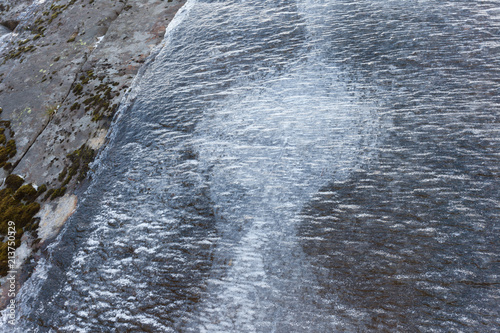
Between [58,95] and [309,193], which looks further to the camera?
[58,95]

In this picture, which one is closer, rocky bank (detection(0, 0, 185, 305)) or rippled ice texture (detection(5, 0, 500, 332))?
rippled ice texture (detection(5, 0, 500, 332))

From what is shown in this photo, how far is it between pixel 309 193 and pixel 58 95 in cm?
491

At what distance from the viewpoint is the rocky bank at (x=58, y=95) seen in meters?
4.22

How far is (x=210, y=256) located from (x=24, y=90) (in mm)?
5336

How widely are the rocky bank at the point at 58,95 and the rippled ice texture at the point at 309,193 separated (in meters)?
0.53

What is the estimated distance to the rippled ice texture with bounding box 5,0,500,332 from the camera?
2.54 m

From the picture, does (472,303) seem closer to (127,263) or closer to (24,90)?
(127,263)

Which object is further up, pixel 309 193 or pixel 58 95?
pixel 58 95

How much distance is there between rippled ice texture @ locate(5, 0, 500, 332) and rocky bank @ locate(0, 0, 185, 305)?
1.73ft

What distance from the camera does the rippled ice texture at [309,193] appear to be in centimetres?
254

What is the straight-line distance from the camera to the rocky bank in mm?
4219

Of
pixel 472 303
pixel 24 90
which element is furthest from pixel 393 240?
pixel 24 90

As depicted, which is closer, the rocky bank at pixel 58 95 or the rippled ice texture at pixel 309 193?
the rippled ice texture at pixel 309 193

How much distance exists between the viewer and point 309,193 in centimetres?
312
